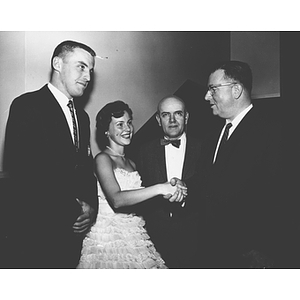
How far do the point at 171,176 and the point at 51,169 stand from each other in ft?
3.87

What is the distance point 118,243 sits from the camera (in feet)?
9.63

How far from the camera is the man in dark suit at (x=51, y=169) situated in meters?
2.52

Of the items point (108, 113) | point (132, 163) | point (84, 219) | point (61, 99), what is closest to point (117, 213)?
point (84, 219)

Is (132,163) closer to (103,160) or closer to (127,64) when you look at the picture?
(103,160)

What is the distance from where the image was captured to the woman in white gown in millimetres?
2904

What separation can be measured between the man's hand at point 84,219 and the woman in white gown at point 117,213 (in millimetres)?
188

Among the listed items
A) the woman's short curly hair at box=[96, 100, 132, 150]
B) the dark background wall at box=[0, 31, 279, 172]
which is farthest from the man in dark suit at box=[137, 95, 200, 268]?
the dark background wall at box=[0, 31, 279, 172]

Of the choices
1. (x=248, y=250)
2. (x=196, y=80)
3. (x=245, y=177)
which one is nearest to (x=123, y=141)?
(x=245, y=177)

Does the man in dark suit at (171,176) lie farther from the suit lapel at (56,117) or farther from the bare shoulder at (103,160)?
the suit lapel at (56,117)

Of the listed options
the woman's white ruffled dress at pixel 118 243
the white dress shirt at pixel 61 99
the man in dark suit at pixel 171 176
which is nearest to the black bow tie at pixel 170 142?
the man in dark suit at pixel 171 176

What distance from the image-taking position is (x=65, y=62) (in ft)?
9.01

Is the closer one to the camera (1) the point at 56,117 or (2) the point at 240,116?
(1) the point at 56,117

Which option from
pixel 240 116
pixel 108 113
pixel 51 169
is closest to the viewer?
pixel 51 169

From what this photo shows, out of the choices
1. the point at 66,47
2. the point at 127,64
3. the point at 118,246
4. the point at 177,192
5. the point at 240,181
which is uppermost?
the point at 127,64
